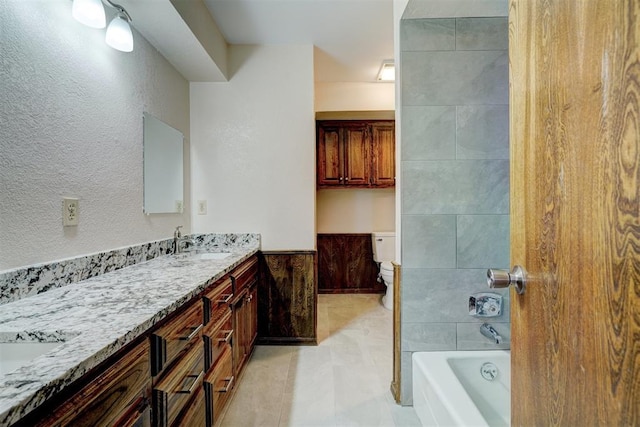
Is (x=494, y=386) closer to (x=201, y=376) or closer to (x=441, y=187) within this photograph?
(x=441, y=187)

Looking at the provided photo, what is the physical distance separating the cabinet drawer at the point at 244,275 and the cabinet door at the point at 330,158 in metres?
1.67

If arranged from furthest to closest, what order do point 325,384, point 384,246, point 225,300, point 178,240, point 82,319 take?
point 384,246 < point 178,240 < point 325,384 < point 225,300 < point 82,319

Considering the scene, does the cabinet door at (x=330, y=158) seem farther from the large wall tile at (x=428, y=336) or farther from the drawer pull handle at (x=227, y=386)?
the drawer pull handle at (x=227, y=386)

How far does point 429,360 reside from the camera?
1444mm

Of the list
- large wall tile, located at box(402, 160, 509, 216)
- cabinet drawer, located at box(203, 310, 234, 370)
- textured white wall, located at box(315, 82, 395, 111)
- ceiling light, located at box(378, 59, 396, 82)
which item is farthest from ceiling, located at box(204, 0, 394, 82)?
cabinet drawer, located at box(203, 310, 234, 370)

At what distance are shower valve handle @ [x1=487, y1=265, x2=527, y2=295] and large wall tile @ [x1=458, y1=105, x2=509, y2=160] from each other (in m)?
1.06

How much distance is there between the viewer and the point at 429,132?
162 cm

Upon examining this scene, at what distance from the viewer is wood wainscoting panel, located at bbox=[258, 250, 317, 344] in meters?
2.40

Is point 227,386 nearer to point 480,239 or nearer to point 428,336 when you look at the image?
point 428,336

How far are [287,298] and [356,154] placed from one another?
202 cm

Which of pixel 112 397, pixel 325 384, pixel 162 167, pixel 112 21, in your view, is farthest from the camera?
pixel 162 167

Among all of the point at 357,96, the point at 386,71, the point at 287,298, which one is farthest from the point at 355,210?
the point at 287,298

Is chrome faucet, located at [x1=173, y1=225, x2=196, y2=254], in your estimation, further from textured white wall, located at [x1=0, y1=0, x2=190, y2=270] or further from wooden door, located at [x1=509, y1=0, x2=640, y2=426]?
wooden door, located at [x1=509, y1=0, x2=640, y2=426]

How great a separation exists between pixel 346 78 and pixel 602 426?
3243mm
